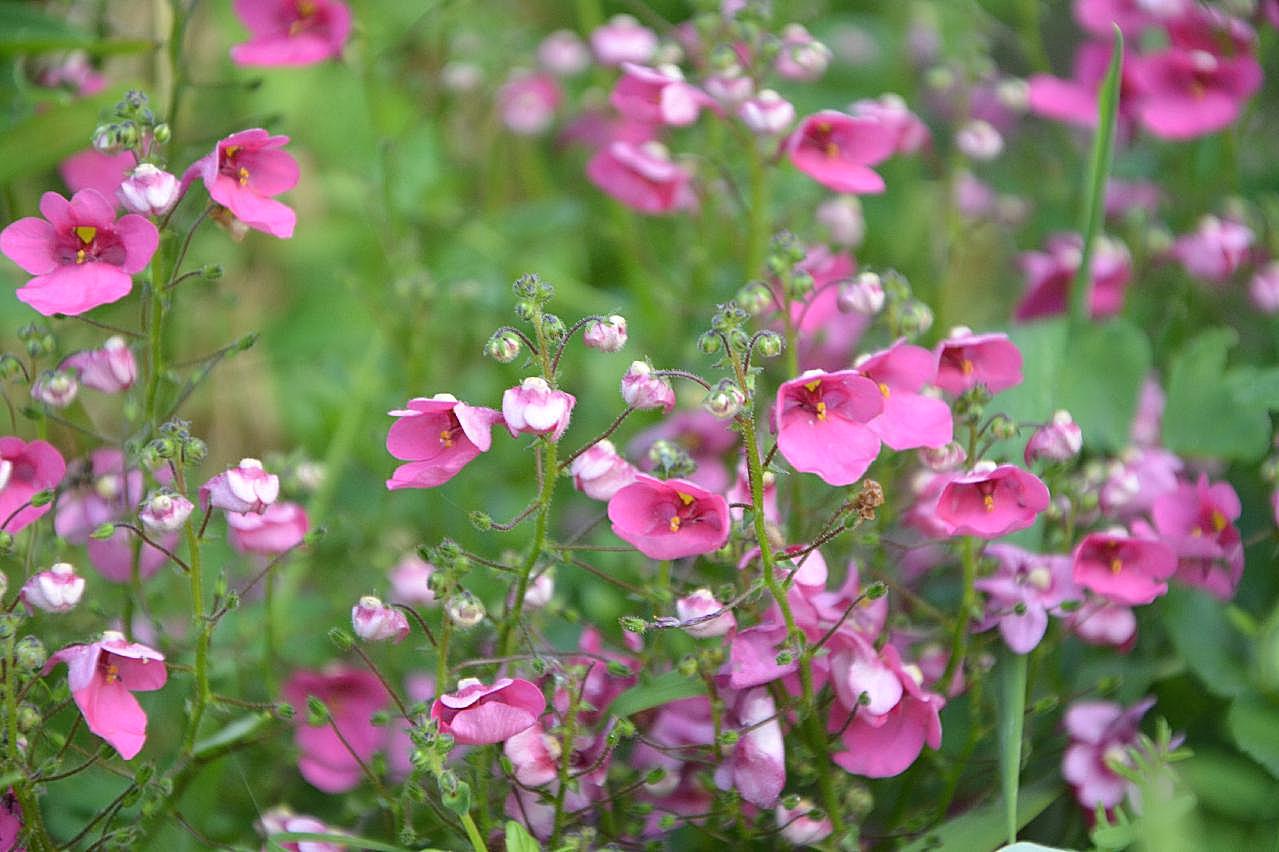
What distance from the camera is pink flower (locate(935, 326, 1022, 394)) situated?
2.90 ft

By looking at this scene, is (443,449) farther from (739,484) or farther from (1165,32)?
(1165,32)

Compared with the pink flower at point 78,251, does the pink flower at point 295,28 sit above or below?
below

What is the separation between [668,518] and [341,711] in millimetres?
444

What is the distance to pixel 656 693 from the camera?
0.81 meters

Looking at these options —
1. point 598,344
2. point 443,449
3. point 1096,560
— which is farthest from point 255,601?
point 1096,560

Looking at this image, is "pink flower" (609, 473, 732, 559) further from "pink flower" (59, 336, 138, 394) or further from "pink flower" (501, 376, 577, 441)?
"pink flower" (59, 336, 138, 394)

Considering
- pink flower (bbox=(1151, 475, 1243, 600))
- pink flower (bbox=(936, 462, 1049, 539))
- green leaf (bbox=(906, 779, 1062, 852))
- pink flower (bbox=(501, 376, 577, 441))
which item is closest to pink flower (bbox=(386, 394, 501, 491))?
pink flower (bbox=(501, 376, 577, 441))

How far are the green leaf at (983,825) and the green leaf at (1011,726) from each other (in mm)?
12

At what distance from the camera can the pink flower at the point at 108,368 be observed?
869 millimetres

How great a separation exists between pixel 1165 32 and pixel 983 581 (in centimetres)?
81

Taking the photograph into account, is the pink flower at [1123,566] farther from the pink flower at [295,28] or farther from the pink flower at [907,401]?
the pink flower at [295,28]

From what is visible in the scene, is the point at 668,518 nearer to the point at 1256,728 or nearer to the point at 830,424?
the point at 830,424

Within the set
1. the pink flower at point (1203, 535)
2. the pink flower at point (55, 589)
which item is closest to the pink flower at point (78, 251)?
the pink flower at point (55, 589)

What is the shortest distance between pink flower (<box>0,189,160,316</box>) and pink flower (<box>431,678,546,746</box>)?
321mm
